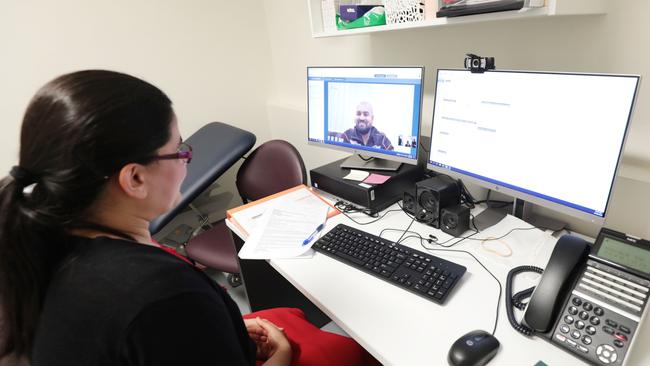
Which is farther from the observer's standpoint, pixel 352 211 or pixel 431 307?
pixel 352 211

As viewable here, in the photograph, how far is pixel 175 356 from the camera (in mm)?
607

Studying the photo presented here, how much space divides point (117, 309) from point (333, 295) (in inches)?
21.5

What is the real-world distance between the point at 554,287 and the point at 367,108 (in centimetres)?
94

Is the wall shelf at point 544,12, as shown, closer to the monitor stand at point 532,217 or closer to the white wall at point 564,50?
the white wall at point 564,50

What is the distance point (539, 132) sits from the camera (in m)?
1.02

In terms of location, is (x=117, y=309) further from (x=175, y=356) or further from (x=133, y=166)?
(x=133, y=166)

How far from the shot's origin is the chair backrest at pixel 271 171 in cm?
192

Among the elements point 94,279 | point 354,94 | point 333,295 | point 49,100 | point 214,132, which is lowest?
point 333,295

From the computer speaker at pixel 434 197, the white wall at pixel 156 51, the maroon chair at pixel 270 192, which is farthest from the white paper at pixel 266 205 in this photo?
the white wall at pixel 156 51

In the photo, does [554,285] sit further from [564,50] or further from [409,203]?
[564,50]

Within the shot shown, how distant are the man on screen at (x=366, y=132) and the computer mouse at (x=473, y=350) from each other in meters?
0.84

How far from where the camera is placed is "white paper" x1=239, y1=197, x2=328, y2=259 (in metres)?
1.22

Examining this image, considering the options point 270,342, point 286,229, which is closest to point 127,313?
point 270,342

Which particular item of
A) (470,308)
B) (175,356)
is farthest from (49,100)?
(470,308)
